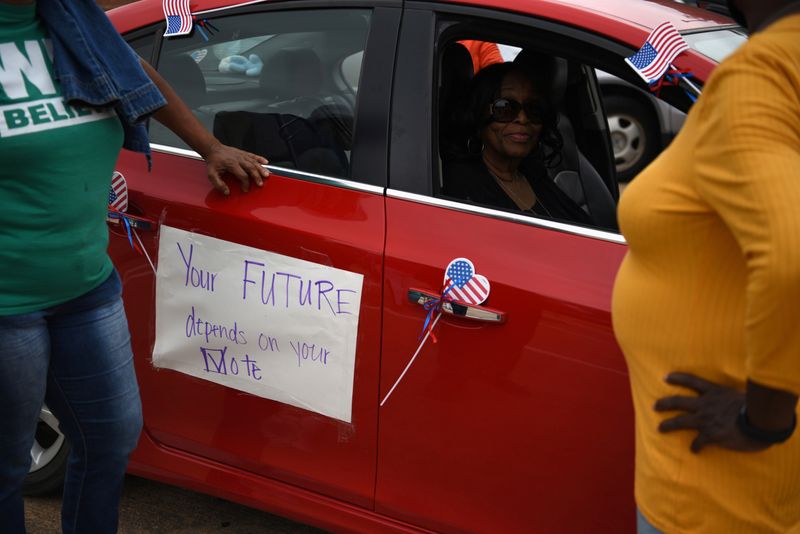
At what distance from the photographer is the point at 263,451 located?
2.41m

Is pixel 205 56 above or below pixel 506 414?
above

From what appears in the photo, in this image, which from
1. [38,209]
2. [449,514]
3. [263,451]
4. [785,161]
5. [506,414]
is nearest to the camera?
[785,161]

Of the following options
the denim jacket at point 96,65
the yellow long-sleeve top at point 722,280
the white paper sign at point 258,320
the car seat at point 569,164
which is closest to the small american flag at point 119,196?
the white paper sign at point 258,320

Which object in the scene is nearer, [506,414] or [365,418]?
[506,414]

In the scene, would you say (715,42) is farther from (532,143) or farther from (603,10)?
(532,143)

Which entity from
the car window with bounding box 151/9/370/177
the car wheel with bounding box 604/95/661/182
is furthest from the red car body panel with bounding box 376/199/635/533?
the car wheel with bounding box 604/95/661/182

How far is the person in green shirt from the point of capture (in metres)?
1.75

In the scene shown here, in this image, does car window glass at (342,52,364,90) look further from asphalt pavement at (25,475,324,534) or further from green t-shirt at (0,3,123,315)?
asphalt pavement at (25,475,324,534)

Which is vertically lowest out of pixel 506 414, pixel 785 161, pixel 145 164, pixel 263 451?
pixel 263 451

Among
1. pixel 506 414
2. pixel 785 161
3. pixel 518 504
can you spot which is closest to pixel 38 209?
pixel 506 414

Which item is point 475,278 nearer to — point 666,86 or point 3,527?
point 666,86

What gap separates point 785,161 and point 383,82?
4.18 ft

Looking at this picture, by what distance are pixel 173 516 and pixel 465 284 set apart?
55.1 inches

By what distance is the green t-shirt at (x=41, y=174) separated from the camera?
5.67 ft
